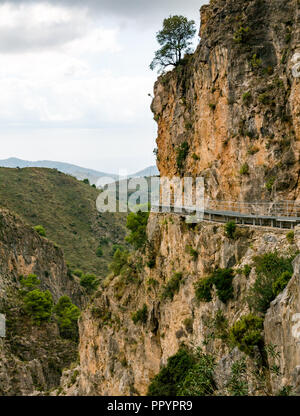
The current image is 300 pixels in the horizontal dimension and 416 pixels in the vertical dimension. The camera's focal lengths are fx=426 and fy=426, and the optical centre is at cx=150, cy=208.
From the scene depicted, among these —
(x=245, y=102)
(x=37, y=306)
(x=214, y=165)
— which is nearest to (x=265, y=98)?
(x=245, y=102)

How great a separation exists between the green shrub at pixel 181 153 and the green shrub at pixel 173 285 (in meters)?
8.70

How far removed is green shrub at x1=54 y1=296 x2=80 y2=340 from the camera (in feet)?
202

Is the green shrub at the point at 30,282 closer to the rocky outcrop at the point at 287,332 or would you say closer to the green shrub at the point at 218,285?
the green shrub at the point at 218,285

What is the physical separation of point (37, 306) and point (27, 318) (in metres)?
1.97

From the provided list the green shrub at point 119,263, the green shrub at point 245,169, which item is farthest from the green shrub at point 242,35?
the green shrub at point 119,263

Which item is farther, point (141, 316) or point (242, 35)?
point (141, 316)

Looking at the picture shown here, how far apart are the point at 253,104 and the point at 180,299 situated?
1174 cm

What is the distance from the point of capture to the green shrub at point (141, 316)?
29191mm

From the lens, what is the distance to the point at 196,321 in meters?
21.6

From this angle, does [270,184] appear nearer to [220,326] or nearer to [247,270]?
[247,270]

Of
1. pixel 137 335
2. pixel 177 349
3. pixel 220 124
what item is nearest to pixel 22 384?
pixel 137 335

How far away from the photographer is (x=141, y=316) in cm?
2936

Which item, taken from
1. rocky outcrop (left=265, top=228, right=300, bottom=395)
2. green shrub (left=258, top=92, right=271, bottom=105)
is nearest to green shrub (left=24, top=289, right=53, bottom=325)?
green shrub (left=258, top=92, right=271, bottom=105)

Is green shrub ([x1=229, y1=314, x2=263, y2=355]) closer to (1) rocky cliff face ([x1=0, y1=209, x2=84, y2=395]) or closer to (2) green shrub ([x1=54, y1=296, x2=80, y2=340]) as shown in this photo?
(1) rocky cliff face ([x1=0, y1=209, x2=84, y2=395])
